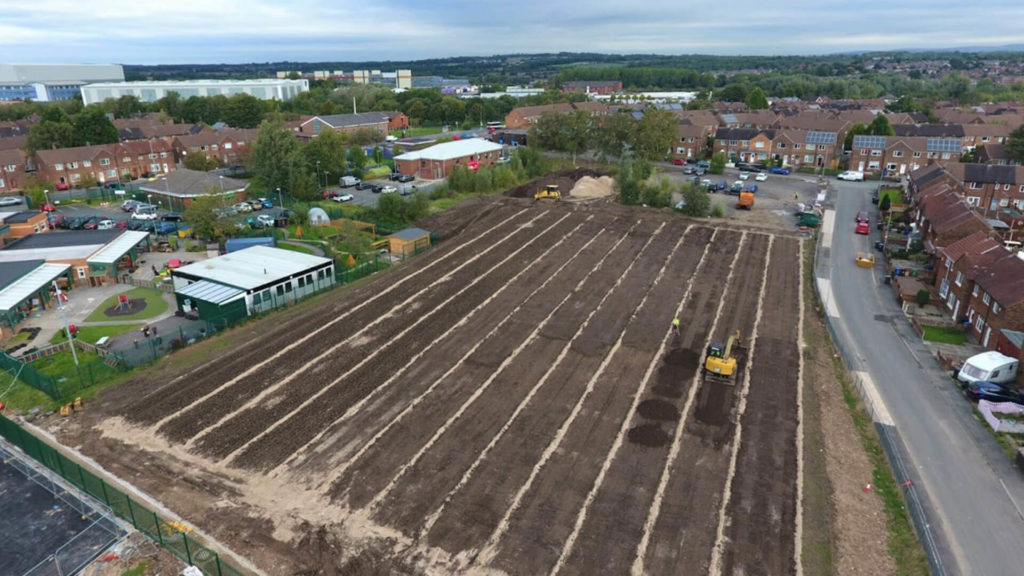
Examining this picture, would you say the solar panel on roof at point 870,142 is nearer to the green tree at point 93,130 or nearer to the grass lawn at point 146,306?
the grass lawn at point 146,306

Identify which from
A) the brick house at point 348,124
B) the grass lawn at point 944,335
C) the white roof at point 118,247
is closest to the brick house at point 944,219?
the grass lawn at point 944,335

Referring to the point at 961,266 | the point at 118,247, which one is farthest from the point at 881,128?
the point at 118,247

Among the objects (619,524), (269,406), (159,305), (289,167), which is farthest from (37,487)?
(289,167)

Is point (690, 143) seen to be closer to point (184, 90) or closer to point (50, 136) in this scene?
point (50, 136)

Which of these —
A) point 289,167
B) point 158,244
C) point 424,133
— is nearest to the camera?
point 158,244

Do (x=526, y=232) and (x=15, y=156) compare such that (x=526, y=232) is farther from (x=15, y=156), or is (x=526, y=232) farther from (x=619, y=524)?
(x=15, y=156)

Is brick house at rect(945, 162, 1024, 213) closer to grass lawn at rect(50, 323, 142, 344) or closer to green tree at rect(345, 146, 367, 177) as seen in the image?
green tree at rect(345, 146, 367, 177)
